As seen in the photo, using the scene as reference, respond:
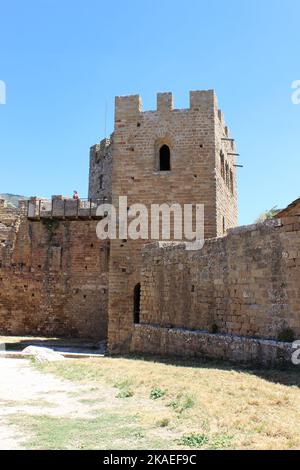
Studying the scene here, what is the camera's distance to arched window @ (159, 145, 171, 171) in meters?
18.0

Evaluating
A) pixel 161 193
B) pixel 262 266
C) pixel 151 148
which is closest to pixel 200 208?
pixel 161 193

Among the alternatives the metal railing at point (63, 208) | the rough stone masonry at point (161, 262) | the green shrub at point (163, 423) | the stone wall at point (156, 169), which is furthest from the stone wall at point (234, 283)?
the metal railing at point (63, 208)

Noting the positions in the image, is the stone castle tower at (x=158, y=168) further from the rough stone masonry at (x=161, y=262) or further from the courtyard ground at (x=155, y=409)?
the courtyard ground at (x=155, y=409)

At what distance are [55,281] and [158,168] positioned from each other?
26.6 ft

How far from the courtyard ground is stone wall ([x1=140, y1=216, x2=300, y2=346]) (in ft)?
4.36

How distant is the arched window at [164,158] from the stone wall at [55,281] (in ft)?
18.3

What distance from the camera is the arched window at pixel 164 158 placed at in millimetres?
18031

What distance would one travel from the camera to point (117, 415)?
18.7 ft

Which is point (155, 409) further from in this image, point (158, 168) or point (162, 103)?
point (162, 103)

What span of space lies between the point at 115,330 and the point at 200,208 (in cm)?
540

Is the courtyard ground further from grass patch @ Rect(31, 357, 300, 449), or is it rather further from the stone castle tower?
the stone castle tower

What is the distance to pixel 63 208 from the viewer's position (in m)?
22.6

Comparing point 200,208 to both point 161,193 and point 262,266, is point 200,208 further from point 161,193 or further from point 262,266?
point 262,266

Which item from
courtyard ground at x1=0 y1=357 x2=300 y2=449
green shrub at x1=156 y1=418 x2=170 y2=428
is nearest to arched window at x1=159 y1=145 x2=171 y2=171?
courtyard ground at x1=0 y1=357 x2=300 y2=449
